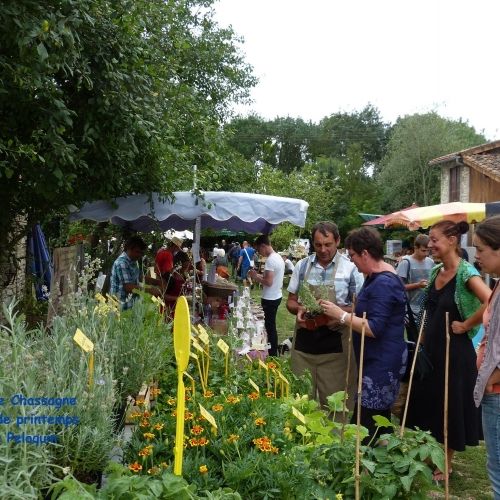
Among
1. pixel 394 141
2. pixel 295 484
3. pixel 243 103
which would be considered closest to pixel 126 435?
pixel 295 484

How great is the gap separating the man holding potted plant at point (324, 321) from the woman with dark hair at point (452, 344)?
58 centimetres

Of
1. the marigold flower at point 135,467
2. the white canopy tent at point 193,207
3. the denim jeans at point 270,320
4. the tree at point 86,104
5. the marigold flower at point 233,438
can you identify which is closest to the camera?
the marigold flower at point 135,467

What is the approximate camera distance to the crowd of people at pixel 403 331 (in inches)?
105

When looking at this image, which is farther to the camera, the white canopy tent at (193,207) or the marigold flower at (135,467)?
the white canopy tent at (193,207)

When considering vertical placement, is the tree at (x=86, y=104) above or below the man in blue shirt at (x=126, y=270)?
above

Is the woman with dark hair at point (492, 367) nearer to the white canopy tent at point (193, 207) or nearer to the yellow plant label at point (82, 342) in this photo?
the yellow plant label at point (82, 342)

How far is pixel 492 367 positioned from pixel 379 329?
2.34 feet

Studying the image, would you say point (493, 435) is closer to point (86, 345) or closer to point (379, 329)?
point (379, 329)

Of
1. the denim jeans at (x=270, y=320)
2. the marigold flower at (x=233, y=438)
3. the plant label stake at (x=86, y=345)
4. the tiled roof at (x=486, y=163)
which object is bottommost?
the denim jeans at (x=270, y=320)

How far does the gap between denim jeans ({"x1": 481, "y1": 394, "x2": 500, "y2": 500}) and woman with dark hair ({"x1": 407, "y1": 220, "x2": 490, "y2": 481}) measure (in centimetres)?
92

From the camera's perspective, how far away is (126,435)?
253cm

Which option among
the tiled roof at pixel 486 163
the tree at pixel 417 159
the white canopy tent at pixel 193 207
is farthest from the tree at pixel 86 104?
the tree at pixel 417 159

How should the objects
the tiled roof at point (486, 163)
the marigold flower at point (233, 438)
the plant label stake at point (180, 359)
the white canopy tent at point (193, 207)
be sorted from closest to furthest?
1. the plant label stake at point (180, 359)
2. the marigold flower at point (233, 438)
3. the white canopy tent at point (193, 207)
4. the tiled roof at point (486, 163)

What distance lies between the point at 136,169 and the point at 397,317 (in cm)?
314
